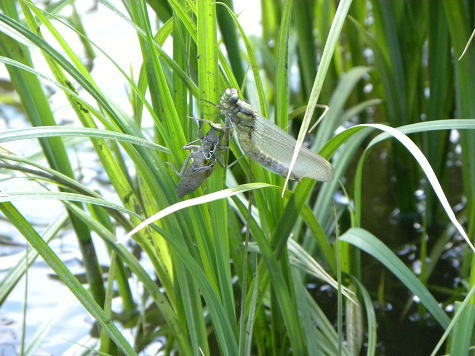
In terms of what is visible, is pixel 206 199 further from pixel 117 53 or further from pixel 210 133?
pixel 117 53

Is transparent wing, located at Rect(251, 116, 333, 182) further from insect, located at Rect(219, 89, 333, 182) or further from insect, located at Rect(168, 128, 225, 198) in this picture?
insect, located at Rect(168, 128, 225, 198)

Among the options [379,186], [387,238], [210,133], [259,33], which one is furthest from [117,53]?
[210,133]

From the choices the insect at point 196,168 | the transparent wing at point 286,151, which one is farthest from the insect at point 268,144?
the insect at point 196,168

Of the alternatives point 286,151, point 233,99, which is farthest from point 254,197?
point 233,99

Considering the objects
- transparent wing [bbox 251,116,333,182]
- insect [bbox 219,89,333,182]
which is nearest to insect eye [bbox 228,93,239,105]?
insect [bbox 219,89,333,182]

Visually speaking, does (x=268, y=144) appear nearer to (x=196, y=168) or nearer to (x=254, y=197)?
(x=196, y=168)
